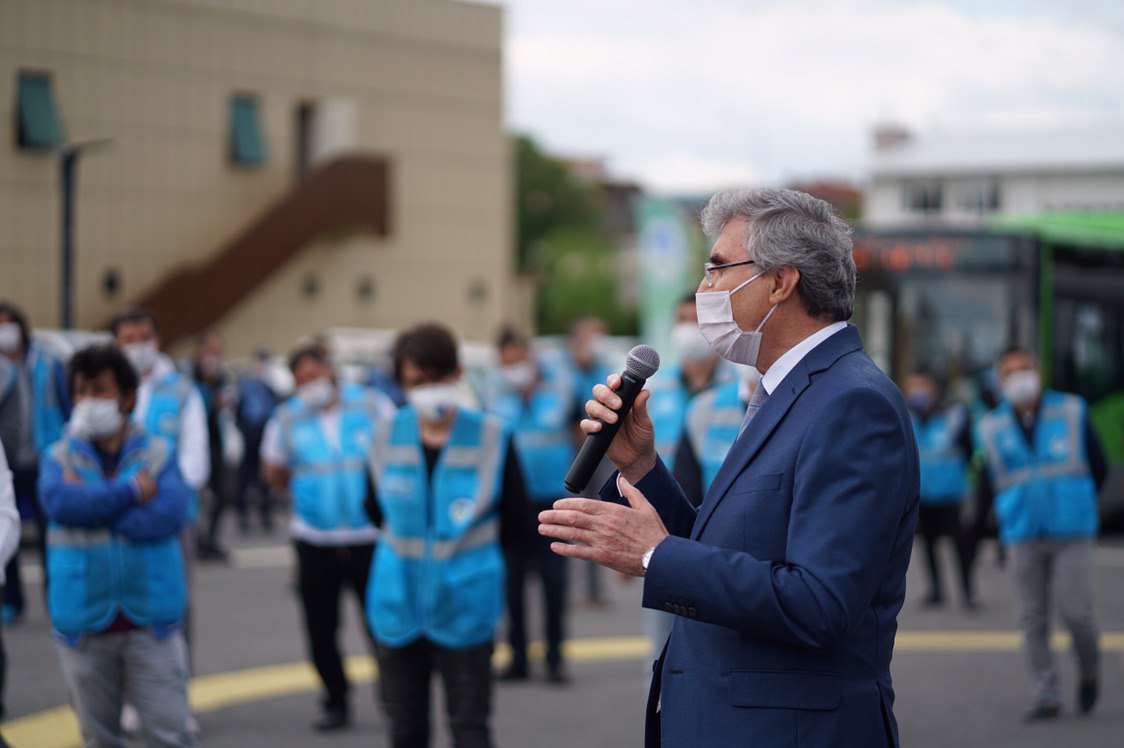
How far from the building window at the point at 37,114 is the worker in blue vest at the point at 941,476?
1765 cm

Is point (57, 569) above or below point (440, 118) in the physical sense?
below

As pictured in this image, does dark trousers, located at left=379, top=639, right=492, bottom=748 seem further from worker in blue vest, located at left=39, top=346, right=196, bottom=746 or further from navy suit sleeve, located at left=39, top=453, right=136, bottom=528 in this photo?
navy suit sleeve, located at left=39, top=453, right=136, bottom=528

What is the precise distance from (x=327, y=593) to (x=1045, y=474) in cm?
424

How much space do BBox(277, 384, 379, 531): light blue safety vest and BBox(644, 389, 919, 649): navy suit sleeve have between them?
15.6 ft

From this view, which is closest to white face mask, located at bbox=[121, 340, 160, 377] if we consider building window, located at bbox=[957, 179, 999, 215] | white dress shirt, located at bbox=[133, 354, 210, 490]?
white dress shirt, located at bbox=[133, 354, 210, 490]

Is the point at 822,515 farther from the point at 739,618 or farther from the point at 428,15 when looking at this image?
the point at 428,15

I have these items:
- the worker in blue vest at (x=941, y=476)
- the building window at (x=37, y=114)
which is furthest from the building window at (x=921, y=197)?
the worker in blue vest at (x=941, y=476)

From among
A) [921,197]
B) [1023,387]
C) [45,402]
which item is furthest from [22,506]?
[921,197]

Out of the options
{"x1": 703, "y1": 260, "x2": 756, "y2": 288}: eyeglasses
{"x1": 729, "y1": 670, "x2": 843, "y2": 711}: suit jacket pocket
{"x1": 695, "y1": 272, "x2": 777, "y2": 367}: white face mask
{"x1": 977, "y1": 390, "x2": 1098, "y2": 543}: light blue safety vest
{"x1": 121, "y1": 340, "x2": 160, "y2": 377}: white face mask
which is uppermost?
{"x1": 703, "y1": 260, "x2": 756, "y2": 288}: eyeglasses

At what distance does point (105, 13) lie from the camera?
26953mm

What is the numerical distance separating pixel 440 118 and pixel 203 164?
6.80 m

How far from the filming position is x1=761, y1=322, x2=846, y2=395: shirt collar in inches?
119

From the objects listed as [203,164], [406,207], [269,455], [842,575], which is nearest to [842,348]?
[842,575]

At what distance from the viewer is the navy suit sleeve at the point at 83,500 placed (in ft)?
17.0
